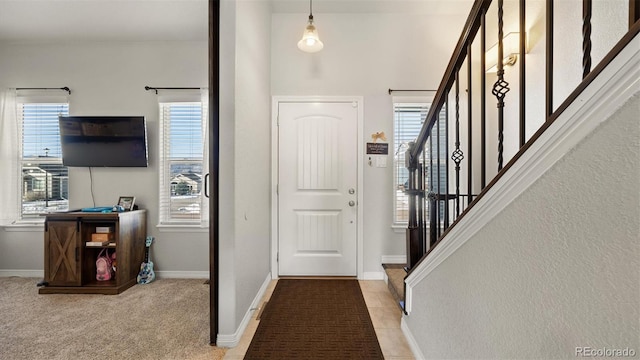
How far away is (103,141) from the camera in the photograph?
299 centimetres

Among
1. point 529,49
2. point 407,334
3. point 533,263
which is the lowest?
point 407,334

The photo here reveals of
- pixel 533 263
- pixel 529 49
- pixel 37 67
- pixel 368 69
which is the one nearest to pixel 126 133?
pixel 37 67

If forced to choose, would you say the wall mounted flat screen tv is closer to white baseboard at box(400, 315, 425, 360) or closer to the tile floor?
the tile floor

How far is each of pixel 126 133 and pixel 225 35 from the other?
6.87 ft

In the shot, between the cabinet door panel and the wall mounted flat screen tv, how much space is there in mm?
768

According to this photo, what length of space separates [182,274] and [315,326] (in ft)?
6.43

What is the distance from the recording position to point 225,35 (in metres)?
1.72

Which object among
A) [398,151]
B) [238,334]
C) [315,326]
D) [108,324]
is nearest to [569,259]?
[315,326]

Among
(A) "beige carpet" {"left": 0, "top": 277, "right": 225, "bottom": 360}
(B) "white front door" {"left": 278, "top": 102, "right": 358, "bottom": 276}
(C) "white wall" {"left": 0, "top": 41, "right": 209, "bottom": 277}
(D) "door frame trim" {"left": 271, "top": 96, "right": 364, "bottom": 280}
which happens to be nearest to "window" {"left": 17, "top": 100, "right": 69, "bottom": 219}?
(C) "white wall" {"left": 0, "top": 41, "right": 209, "bottom": 277}

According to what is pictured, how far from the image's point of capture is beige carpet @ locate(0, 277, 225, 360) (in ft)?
5.65

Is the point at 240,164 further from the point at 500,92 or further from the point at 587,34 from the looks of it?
the point at 587,34

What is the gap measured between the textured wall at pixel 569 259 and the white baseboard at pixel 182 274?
292 cm

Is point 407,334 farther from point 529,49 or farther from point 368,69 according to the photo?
point 529,49

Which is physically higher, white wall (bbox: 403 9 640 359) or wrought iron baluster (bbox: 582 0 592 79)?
wrought iron baluster (bbox: 582 0 592 79)
